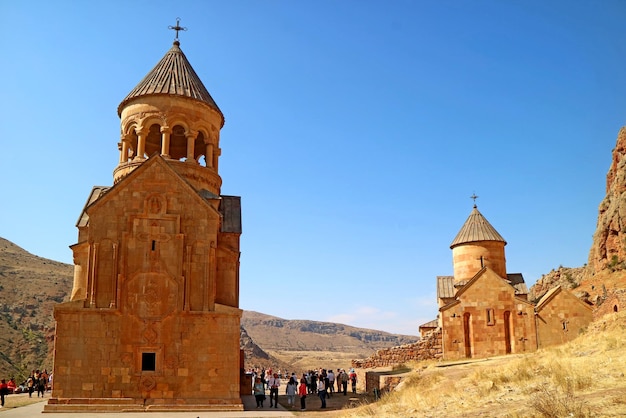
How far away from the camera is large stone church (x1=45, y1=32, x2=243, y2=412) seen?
1227cm

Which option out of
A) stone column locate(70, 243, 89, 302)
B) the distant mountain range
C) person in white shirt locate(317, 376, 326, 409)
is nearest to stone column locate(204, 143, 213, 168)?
stone column locate(70, 243, 89, 302)

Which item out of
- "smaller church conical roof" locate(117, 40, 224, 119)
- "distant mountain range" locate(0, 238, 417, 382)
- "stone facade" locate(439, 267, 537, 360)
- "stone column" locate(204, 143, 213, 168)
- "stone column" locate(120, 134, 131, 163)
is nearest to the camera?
"smaller church conical roof" locate(117, 40, 224, 119)

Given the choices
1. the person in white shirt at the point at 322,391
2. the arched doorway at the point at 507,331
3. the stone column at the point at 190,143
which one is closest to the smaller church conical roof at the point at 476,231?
the arched doorway at the point at 507,331

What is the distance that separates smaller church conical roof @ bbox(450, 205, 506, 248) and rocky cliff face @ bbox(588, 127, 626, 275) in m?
16.2

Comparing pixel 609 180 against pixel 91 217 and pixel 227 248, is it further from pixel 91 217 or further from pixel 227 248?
pixel 91 217

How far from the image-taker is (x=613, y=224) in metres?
38.0

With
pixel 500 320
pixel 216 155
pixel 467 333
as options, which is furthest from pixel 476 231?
pixel 216 155

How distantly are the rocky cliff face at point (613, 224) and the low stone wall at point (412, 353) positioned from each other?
2059 centimetres

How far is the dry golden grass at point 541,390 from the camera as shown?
6520mm

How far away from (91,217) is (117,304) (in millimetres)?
2177

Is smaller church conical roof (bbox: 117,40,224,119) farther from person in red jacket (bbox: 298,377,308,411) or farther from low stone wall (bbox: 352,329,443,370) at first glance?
low stone wall (bbox: 352,329,443,370)

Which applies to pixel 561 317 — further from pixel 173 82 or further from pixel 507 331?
pixel 173 82

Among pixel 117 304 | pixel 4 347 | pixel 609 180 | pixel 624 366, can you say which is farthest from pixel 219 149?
pixel 609 180

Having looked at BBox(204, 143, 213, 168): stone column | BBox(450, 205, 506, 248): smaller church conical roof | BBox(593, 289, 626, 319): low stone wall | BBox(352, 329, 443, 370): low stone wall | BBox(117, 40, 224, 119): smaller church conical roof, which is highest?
BBox(117, 40, 224, 119): smaller church conical roof
